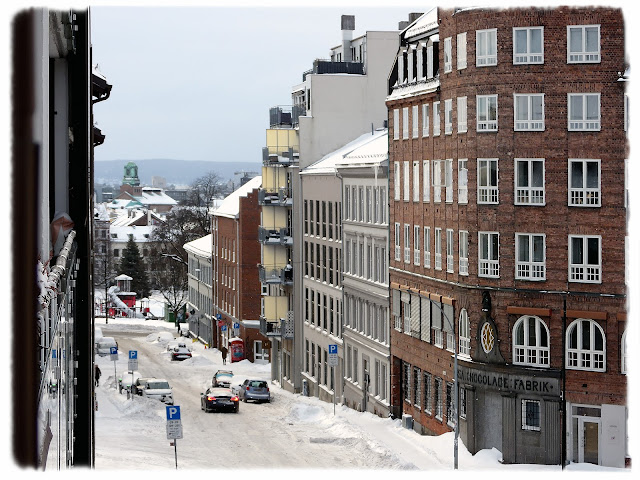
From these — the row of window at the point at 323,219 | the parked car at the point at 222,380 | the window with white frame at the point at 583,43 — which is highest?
the window with white frame at the point at 583,43

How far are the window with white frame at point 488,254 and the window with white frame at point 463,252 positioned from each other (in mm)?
524

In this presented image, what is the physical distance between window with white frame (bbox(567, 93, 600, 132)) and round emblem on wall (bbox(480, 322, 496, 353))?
279 inches

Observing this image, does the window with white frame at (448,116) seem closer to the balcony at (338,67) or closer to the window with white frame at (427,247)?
the window with white frame at (427,247)

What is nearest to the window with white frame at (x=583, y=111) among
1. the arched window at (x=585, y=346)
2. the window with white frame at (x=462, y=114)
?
the window with white frame at (x=462, y=114)

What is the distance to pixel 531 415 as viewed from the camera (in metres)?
37.7

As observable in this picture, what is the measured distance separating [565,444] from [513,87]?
1177 cm

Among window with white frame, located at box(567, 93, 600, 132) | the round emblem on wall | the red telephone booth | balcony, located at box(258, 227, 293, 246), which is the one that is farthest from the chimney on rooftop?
the round emblem on wall

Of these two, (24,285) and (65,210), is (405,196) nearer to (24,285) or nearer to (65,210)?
(65,210)

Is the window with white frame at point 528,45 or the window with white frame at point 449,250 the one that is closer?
the window with white frame at point 528,45

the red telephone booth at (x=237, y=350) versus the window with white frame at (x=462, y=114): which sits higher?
the window with white frame at (x=462, y=114)

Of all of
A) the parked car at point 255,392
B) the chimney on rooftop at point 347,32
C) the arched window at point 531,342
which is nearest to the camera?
the arched window at point 531,342

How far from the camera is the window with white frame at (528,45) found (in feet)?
127

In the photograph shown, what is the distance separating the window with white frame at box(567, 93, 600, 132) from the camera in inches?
1490

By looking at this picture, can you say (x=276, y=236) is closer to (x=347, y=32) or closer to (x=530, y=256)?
(x=347, y=32)
